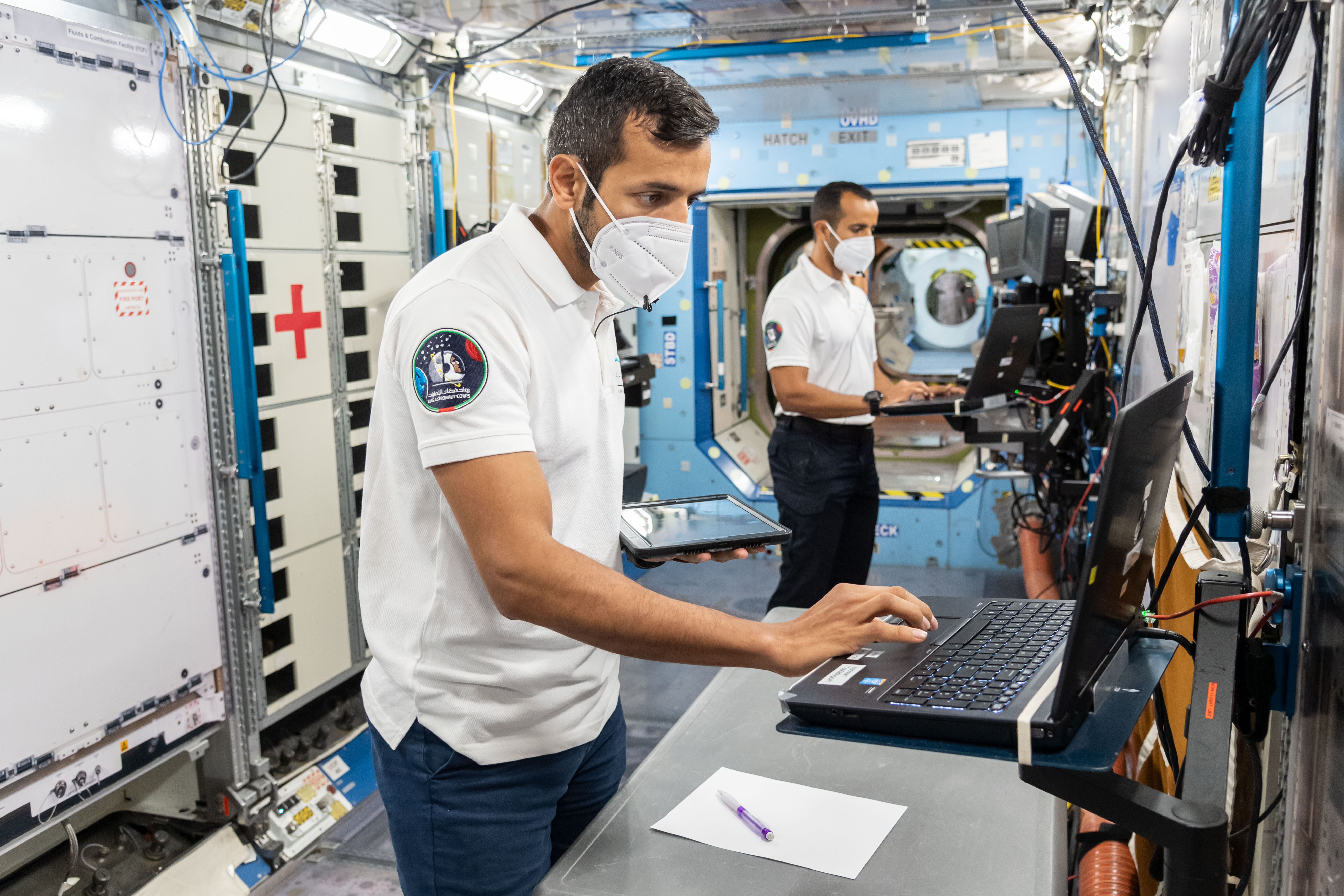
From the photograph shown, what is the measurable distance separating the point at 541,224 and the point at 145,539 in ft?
8.03

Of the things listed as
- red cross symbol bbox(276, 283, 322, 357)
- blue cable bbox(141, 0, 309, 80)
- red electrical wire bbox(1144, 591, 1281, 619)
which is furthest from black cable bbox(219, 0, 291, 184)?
red electrical wire bbox(1144, 591, 1281, 619)

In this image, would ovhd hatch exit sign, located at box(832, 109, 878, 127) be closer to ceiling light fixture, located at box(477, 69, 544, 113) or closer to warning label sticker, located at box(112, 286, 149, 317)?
ceiling light fixture, located at box(477, 69, 544, 113)

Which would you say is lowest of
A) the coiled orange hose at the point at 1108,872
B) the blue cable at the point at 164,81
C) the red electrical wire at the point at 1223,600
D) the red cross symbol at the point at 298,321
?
the coiled orange hose at the point at 1108,872

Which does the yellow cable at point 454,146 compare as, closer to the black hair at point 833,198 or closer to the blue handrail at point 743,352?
the black hair at point 833,198

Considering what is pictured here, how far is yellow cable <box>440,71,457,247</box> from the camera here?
17.0 ft

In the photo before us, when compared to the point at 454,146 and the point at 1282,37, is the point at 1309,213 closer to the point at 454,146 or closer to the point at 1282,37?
the point at 1282,37

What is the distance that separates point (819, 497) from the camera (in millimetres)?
4422

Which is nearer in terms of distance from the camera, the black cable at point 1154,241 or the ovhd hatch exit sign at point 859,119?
the black cable at point 1154,241

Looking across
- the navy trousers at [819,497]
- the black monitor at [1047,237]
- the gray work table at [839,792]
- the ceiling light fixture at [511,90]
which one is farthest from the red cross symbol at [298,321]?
the black monitor at [1047,237]

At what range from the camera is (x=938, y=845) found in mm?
1427

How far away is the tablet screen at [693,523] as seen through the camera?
1.75 meters

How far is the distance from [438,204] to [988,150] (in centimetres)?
344

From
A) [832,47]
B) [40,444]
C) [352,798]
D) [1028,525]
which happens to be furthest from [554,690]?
[1028,525]

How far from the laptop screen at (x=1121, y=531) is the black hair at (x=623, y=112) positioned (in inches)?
31.2
